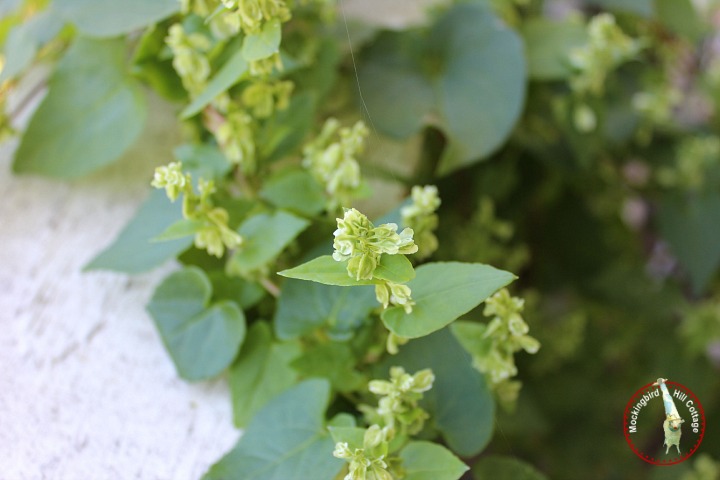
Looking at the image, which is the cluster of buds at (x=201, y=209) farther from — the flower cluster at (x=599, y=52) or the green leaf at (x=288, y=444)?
the flower cluster at (x=599, y=52)

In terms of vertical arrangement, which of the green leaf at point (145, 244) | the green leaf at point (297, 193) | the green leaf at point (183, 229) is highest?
the green leaf at point (183, 229)

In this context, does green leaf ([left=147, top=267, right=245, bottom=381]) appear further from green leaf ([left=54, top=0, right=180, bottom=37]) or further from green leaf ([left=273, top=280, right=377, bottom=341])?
green leaf ([left=54, top=0, right=180, bottom=37])

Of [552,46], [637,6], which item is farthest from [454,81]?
[637,6]

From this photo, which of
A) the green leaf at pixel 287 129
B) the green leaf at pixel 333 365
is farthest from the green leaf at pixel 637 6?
the green leaf at pixel 333 365

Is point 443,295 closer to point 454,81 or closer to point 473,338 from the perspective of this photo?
point 473,338

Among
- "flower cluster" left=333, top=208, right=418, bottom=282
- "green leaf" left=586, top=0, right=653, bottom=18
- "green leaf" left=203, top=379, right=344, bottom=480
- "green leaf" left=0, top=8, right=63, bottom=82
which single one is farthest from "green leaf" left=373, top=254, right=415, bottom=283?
"green leaf" left=586, top=0, right=653, bottom=18

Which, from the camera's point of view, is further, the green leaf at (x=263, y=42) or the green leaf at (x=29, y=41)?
the green leaf at (x=29, y=41)

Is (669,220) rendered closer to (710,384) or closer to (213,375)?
(710,384)

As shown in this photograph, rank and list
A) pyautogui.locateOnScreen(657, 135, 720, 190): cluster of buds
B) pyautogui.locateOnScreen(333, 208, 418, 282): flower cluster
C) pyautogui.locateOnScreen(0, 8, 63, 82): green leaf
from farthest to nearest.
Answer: pyautogui.locateOnScreen(657, 135, 720, 190): cluster of buds, pyautogui.locateOnScreen(0, 8, 63, 82): green leaf, pyautogui.locateOnScreen(333, 208, 418, 282): flower cluster
